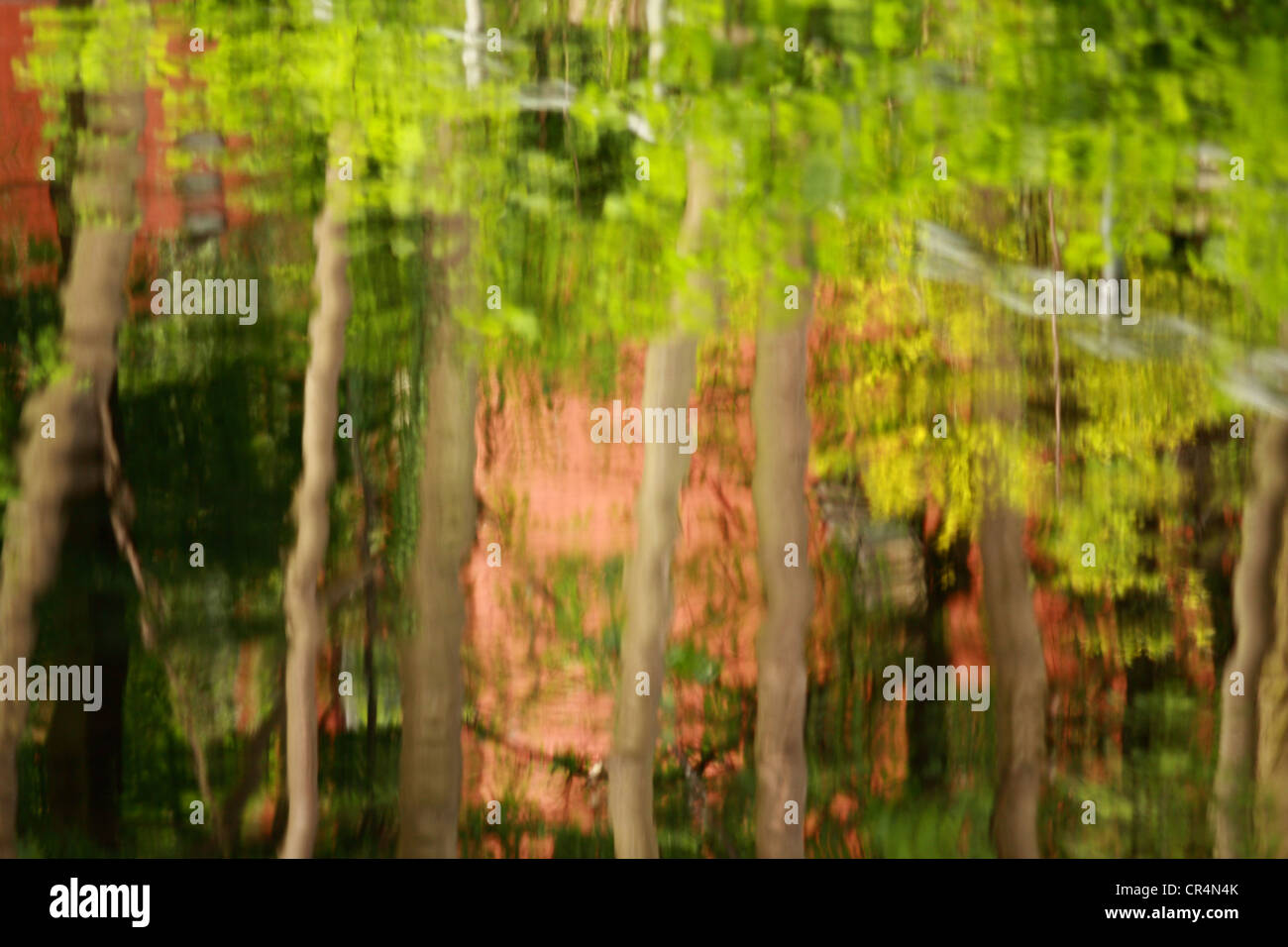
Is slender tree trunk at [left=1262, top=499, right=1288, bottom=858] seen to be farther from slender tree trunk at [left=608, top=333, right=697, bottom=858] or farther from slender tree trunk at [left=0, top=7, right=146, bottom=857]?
slender tree trunk at [left=0, top=7, right=146, bottom=857]

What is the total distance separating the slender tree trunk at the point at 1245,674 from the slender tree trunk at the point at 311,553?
2.07m

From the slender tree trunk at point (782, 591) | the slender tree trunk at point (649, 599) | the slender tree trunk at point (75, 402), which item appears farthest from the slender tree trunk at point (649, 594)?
the slender tree trunk at point (75, 402)

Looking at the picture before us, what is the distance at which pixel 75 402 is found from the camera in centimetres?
238

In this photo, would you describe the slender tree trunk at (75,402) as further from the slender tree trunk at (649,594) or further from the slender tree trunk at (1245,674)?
the slender tree trunk at (1245,674)

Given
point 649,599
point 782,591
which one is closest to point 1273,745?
point 782,591

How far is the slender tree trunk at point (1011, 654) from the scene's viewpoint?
2410 millimetres

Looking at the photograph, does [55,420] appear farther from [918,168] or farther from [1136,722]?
[1136,722]

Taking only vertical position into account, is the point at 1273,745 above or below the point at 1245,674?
below

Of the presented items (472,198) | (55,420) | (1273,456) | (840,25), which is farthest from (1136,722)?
(55,420)

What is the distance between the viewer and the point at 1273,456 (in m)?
2.41

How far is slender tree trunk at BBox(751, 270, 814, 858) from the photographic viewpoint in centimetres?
240

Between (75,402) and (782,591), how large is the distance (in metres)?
1.65

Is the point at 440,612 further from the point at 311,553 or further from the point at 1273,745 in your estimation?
the point at 1273,745

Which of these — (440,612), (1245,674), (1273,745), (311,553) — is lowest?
(1273,745)
